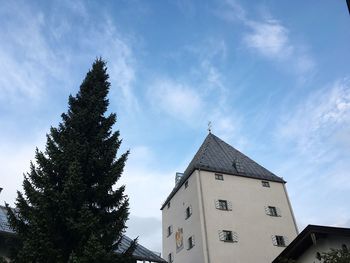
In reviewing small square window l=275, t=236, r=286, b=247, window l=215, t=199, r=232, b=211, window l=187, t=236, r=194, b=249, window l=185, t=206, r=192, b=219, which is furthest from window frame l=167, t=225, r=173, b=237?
small square window l=275, t=236, r=286, b=247

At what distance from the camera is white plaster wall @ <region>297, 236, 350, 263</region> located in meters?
19.0

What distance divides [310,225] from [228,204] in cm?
1671

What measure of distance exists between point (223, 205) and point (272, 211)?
197 inches

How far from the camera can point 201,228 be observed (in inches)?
1307

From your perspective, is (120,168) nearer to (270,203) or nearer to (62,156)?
(62,156)

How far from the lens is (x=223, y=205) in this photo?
117 feet

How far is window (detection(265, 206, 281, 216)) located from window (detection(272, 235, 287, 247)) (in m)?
2.33

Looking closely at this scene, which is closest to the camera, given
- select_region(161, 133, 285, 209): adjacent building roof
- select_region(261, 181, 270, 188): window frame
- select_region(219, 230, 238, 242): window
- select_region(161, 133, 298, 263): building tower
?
select_region(161, 133, 298, 263): building tower

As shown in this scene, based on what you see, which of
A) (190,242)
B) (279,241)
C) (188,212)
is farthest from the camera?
(188,212)

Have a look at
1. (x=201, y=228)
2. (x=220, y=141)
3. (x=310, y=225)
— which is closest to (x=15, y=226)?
(x=310, y=225)

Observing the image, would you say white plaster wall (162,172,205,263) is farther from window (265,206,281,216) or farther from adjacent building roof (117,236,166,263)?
adjacent building roof (117,236,166,263)

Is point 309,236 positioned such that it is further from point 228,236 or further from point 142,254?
point 228,236

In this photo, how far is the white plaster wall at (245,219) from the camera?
32750mm

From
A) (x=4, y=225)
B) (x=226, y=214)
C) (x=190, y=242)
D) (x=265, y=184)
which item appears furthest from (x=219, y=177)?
(x=4, y=225)
